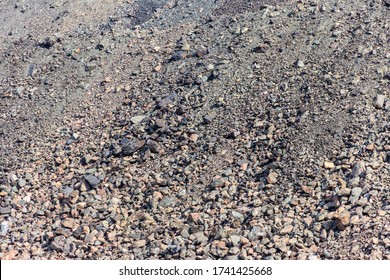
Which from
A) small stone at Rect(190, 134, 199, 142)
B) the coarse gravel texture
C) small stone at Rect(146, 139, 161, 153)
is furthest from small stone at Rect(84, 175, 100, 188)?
small stone at Rect(190, 134, 199, 142)

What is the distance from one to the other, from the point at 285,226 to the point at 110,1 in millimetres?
6308

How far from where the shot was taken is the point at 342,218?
5.61 meters

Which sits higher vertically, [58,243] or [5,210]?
[5,210]

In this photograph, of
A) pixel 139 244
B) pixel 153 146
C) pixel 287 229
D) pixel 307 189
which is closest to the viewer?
pixel 287 229

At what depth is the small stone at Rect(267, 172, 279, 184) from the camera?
20.9ft

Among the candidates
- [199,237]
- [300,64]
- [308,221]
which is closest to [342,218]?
[308,221]

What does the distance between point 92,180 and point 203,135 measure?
156cm

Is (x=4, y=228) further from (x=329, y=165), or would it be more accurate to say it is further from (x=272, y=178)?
(x=329, y=165)

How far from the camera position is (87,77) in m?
8.77

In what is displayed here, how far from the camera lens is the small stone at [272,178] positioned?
20.9 feet

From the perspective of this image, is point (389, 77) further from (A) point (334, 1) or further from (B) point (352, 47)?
(A) point (334, 1)

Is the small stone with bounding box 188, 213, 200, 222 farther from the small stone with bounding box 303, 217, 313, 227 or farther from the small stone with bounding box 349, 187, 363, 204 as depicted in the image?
the small stone with bounding box 349, 187, 363, 204

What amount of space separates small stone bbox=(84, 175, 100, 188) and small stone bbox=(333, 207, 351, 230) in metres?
2.98

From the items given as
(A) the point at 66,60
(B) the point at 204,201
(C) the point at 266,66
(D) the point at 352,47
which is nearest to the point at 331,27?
(D) the point at 352,47
